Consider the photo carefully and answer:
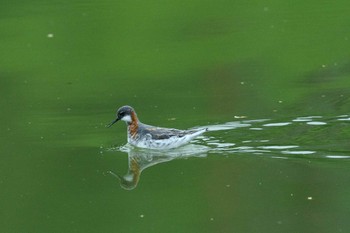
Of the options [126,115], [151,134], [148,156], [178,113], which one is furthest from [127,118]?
[178,113]

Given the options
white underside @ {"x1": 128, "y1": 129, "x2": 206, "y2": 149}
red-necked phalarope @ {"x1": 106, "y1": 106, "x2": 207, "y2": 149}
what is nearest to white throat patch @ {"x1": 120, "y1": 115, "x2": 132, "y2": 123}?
red-necked phalarope @ {"x1": 106, "y1": 106, "x2": 207, "y2": 149}

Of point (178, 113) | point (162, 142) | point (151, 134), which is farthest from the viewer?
point (178, 113)

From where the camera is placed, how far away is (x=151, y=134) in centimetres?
1155

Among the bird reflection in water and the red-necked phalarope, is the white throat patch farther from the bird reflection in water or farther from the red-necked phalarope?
the bird reflection in water

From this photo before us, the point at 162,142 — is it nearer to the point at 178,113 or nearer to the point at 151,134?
the point at 151,134

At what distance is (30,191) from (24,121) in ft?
8.49

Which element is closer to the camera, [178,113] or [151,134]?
[151,134]

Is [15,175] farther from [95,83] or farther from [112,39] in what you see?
[112,39]

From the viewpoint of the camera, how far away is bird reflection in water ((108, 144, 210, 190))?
35.2 feet

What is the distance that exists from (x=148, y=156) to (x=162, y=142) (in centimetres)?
20

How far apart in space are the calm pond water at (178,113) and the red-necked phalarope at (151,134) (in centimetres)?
10

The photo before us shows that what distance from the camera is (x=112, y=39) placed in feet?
56.7

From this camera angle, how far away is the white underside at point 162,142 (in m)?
11.3

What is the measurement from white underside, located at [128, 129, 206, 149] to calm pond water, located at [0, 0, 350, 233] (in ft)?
0.25
